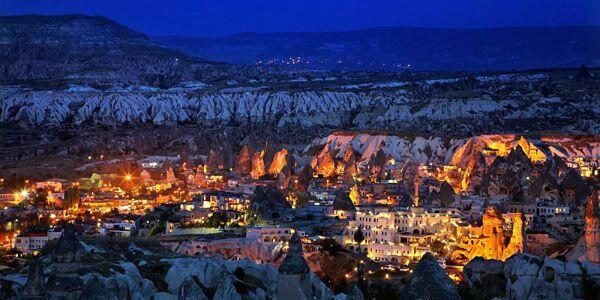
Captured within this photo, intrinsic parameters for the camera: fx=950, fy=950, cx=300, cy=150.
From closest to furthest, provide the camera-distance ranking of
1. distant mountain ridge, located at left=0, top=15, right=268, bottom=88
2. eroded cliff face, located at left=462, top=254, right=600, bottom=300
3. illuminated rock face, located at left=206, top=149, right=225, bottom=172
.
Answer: eroded cliff face, located at left=462, top=254, right=600, bottom=300 → illuminated rock face, located at left=206, top=149, right=225, bottom=172 → distant mountain ridge, located at left=0, top=15, right=268, bottom=88

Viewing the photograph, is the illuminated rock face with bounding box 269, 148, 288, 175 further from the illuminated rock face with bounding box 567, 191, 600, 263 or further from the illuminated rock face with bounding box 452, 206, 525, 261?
the illuminated rock face with bounding box 567, 191, 600, 263

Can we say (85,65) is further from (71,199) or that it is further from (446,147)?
(71,199)

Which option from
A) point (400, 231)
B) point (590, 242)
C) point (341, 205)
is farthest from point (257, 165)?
point (590, 242)

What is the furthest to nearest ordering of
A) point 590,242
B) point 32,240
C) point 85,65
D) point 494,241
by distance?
point 85,65
point 32,240
point 494,241
point 590,242

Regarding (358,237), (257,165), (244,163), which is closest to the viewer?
(358,237)

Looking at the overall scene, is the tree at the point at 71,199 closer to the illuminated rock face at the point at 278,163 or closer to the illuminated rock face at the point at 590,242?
the illuminated rock face at the point at 278,163

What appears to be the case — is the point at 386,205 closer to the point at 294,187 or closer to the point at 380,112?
the point at 294,187

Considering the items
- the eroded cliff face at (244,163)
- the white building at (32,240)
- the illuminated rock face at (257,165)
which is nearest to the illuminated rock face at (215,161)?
the eroded cliff face at (244,163)

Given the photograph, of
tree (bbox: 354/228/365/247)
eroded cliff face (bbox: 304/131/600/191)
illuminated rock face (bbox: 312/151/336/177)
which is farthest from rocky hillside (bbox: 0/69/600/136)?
tree (bbox: 354/228/365/247)
